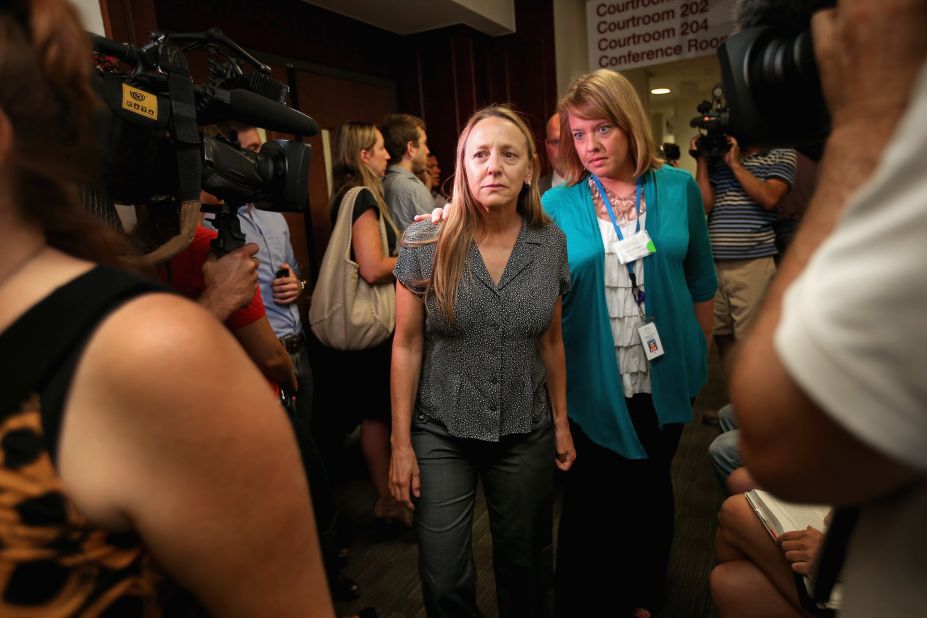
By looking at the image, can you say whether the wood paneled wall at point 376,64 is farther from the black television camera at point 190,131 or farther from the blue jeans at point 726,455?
the blue jeans at point 726,455

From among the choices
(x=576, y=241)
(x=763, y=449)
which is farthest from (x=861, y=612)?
(x=576, y=241)

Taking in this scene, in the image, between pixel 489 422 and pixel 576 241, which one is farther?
pixel 576 241

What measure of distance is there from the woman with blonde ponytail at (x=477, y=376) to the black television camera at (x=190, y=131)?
0.40 m

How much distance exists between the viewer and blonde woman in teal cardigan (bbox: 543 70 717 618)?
1683 mm

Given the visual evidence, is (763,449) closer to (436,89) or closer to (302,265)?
(302,265)

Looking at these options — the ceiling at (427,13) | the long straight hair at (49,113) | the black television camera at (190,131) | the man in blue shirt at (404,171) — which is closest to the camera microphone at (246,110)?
the black television camera at (190,131)

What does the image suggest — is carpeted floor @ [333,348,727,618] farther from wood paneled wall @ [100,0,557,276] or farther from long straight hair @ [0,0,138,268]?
long straight hair @ [0,0,138,268]

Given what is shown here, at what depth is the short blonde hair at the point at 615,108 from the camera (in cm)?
166

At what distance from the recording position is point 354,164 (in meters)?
2.40

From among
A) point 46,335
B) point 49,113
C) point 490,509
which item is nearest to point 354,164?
point 490,509

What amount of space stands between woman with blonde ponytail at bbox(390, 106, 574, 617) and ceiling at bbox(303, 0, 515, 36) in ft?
7.37

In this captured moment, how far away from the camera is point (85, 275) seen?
0.49 m

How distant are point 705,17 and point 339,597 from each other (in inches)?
166

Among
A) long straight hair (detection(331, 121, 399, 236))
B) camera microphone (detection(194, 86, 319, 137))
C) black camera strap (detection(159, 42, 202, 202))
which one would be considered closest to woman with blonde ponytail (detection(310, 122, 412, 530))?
long straight hair (detection(331, 121, 399, 236))
